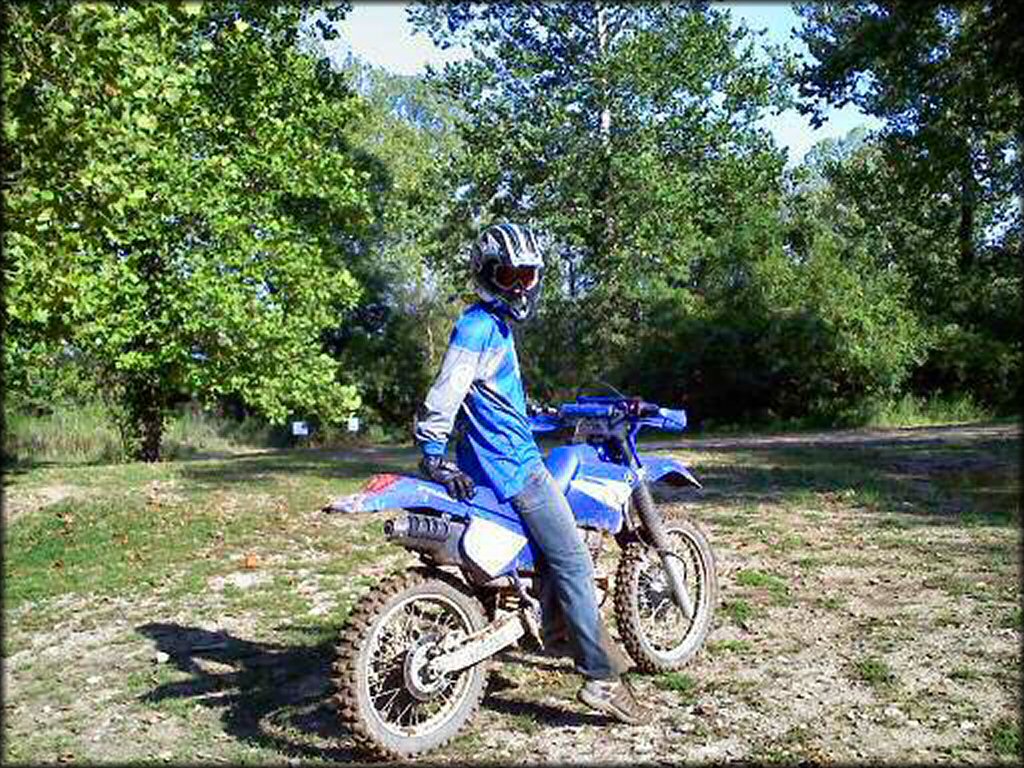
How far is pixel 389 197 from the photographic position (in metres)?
36.1

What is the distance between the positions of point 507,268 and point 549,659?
2.31 meters

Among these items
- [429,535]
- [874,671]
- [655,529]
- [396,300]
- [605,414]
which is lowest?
[874,671]

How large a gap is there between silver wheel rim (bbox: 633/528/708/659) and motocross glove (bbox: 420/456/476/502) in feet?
4.33

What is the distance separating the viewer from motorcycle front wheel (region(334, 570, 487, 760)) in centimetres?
424

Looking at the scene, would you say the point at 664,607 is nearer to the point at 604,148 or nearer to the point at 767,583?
the point at 767,583

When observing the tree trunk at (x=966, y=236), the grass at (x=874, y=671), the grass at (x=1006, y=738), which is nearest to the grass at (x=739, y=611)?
the grass at (x=874, y=671)

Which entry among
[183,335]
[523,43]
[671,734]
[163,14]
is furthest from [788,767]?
[523,43]

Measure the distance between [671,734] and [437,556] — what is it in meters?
1.29

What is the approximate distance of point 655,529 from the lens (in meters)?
5.45

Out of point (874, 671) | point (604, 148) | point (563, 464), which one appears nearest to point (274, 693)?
point (563, 464)

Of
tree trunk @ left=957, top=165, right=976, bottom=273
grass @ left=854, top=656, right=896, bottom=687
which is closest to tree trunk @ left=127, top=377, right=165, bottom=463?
grass @ left=854, top=656, right=896, bottom=687

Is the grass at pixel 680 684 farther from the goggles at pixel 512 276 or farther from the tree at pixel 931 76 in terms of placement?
the tree at pixel 931 76

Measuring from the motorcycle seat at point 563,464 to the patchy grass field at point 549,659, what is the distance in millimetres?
1074

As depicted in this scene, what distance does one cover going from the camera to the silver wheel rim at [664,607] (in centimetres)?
546
